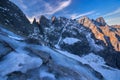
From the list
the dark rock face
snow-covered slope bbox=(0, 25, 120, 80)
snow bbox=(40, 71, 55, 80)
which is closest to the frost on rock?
snow-covered slope bbox=(0, 25, 120, 80)

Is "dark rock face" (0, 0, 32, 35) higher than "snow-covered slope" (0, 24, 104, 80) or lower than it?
higher

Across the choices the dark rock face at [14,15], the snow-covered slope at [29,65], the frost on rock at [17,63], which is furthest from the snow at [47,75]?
the dark rock face at [14,15]

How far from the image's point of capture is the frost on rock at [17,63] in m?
27.9

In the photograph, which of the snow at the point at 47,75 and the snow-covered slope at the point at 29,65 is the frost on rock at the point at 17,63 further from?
the snow at the point at 47,75

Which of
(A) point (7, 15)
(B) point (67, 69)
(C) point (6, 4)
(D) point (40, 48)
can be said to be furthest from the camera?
(C) point (6, 4)

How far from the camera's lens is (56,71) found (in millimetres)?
29953

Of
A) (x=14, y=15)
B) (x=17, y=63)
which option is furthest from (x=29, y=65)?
(x=14, y=15)

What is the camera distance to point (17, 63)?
96.3ft

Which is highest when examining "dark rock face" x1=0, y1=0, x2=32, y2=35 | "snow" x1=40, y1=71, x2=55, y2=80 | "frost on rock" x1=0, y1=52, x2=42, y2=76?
"dark rock face" x1=0, y1=0, x2=32, y2=35

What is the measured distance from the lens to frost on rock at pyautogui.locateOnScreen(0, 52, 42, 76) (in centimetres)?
2789

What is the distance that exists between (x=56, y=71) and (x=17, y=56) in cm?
570

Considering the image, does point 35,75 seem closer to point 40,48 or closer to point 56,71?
point 56,71

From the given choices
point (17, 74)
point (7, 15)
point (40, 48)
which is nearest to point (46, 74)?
point (17, 74)

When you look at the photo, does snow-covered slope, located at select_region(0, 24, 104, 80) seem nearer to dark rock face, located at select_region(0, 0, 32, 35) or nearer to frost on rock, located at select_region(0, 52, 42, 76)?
frost on rock, located at select_region(0, 52, 42, 76)
